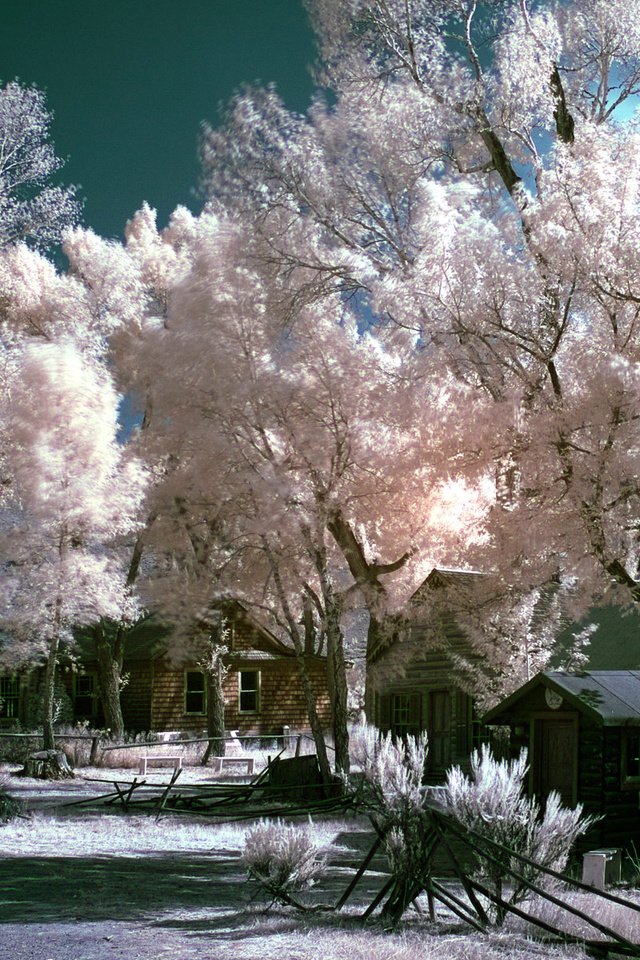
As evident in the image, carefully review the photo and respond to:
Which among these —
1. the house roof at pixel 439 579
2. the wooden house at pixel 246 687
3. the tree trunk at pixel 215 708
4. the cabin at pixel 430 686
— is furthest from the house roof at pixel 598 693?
the wooden house at pixel 246 687

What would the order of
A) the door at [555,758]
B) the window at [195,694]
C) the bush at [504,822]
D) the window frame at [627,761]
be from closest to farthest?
the bush at [504,822] → the window frame at [627,761] → the door at [555,758] → the window at [195,694]

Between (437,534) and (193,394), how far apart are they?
6.03 metres

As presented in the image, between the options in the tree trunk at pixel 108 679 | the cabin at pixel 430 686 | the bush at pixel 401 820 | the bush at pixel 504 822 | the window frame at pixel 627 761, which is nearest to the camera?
the bush at pixel 401 820

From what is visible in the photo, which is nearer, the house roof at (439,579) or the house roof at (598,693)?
the house roof at (598,693)

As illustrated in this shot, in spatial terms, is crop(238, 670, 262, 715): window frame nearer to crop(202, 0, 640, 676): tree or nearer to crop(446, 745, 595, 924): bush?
crop(202, 0, 640, 676): tree

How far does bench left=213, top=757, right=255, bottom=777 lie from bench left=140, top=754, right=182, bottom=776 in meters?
1.10

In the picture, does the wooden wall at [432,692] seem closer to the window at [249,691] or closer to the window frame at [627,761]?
the window frame at [627,761]

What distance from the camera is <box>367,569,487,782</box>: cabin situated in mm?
24812

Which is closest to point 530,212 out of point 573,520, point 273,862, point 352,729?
point 573,520

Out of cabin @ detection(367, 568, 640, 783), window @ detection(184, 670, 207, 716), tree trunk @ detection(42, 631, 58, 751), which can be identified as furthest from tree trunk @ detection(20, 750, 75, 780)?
window @ detection(184, 670, 207, 716)

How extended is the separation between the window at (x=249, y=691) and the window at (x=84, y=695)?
522 cm

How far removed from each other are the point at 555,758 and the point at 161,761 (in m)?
15.3

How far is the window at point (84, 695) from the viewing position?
3819 centimetres

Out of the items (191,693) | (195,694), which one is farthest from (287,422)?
(195,694)
